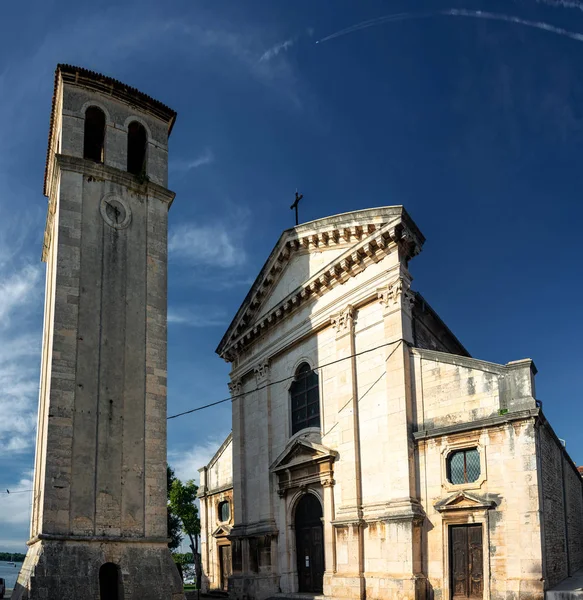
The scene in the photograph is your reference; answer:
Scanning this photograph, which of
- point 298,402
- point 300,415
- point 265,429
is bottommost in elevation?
point 265,429

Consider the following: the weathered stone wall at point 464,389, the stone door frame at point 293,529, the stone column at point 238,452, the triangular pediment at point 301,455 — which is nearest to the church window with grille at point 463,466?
the weathered stone wall at point 464,389

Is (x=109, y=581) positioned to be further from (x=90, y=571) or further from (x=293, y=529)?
(x=293, y=529)

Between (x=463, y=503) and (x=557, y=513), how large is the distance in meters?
3.27

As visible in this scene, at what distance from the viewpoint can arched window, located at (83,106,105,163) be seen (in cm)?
2167

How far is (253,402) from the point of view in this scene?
27219mm

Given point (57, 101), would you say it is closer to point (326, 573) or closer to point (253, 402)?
point (253, 402)

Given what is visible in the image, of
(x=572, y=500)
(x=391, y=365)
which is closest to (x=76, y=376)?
(x=391, y=365)

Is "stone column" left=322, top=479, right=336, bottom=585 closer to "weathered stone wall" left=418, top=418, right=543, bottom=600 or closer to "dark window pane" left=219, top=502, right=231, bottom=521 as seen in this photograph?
"weathered stone wall" left=418, top=418, right=543, bottom=600

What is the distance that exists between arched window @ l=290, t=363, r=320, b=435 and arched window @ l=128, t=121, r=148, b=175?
8.89 meters

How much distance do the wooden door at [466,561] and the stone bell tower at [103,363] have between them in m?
7.01

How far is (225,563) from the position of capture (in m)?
28.5

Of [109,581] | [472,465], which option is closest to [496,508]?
[472,465]

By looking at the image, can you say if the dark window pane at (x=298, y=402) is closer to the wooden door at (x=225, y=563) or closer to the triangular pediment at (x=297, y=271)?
the triangular pediment at (x=297, y=271)

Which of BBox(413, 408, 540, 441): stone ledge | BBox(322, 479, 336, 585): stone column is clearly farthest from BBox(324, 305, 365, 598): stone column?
BBox(413, 408, 540, 441): stone ledge
